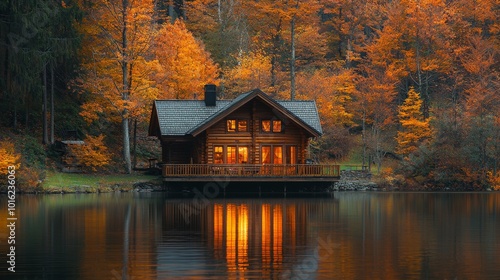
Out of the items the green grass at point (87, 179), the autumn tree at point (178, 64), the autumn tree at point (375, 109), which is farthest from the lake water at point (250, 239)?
the autumn tree at point (375, 109)

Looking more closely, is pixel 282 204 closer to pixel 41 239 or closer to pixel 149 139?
pixel 41 239

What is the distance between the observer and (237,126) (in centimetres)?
6138

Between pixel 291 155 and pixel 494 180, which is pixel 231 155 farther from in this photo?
pixel 494 180

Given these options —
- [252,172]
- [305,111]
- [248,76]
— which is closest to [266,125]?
[305,111]

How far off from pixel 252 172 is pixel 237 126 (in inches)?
144

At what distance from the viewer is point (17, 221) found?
3784cm

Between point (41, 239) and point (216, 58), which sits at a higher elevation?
point (216, 58)

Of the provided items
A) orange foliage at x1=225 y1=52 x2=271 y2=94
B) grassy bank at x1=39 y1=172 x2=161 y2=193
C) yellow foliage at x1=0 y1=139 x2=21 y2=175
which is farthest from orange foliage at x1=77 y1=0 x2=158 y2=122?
orange foliage at x1=225 y1=52 x2=271 y2=94

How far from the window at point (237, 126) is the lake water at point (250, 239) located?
10761 mm

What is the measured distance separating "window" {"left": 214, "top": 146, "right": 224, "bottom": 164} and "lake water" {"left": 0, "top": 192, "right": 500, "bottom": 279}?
32.9 ft

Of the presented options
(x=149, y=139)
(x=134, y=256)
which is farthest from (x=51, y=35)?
(x=134, y=256)

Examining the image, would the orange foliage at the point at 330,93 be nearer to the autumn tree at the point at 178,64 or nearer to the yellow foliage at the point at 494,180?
the autumn tree at the point at 178,64

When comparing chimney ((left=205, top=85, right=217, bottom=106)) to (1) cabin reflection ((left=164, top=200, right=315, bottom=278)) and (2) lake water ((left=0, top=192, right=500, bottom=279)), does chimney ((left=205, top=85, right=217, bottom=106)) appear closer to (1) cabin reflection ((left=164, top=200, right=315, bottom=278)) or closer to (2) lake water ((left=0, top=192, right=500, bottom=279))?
(1) cabin reflection ((left=164, top=200, right=315, bottom=278))

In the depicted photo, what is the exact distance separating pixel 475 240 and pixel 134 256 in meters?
12.3
